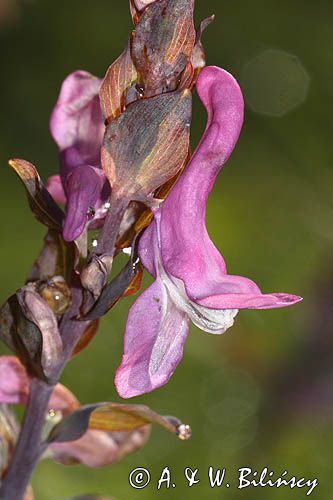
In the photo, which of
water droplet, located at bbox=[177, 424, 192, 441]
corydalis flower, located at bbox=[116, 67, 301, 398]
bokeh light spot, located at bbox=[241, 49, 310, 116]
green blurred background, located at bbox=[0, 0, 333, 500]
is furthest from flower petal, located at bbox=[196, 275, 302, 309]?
bokeh light spot, located at bbox=[241, 49, 310, 116]

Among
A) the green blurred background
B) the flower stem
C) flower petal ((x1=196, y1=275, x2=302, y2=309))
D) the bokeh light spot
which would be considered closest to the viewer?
flower petal ((x1=196, y1=275, x2=302, y2=309))

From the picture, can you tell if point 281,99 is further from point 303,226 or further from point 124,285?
point 124,285

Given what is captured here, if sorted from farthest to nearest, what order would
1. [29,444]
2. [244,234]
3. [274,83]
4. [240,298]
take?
[274,83], [244,234], [29,444], [240,298]

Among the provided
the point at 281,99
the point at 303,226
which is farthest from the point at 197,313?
the point at 281,99

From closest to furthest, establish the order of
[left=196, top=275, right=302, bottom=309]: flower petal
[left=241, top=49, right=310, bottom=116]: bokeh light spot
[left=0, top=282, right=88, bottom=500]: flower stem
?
[left=196, top=275, right=302, bottom=309]: flower petal, [left=0, top=282, right=88, bottom=500]: flower stem, [left=241, top=49, right=310, bottom=116]: bokeh light spot

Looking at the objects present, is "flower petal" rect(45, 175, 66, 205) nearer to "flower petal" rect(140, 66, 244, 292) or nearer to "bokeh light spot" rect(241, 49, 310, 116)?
"flower petal" rect(140, 66, 244, 292)

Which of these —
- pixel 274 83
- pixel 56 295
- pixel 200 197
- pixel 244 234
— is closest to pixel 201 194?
pixel 200 197

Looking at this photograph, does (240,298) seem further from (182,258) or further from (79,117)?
(79,117)
